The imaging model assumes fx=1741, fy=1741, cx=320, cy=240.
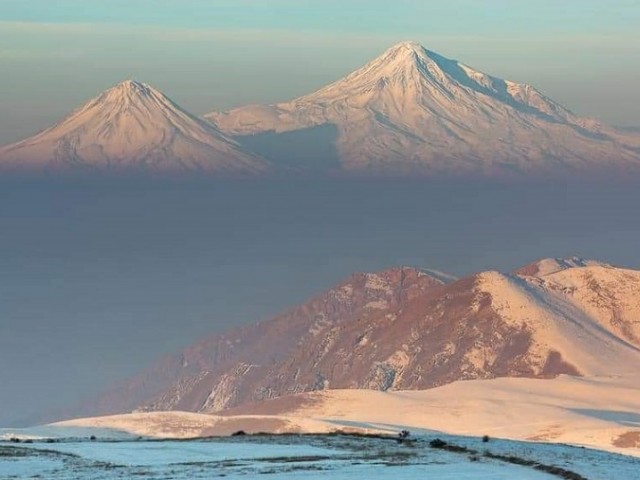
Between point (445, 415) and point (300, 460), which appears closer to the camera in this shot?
point (300, 460)

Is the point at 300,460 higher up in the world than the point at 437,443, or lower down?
higher up

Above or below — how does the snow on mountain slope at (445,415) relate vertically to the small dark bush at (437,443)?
below

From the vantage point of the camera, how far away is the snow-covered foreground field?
188 ft

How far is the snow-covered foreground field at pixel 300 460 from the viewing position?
5722 cm

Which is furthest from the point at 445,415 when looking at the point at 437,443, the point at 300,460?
the point at 300,460

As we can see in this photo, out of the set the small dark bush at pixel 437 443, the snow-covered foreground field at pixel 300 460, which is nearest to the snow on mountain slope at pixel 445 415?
the small dark bush at pixel 437 443

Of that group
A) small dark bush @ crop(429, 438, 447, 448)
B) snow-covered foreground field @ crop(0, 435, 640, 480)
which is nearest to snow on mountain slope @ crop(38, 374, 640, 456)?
small dark bush @ crop(429, 438, 447, 448)

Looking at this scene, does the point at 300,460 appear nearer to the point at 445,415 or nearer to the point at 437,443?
the point at 437,443

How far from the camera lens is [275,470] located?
2287 inches

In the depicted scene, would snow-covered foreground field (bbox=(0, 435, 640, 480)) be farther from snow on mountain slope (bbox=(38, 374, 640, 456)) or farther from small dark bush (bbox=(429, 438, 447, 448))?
snow on mountain slope (bbox=(38, 374, 640, 456))

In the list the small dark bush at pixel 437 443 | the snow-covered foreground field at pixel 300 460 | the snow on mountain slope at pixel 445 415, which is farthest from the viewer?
the snow on mountain slope at pixel 445 415

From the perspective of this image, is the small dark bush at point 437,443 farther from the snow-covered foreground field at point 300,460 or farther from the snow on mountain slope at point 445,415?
the snow on mountain slope at point 445,415

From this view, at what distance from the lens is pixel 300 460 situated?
208 ft

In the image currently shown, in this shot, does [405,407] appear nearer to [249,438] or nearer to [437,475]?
[249,438]
